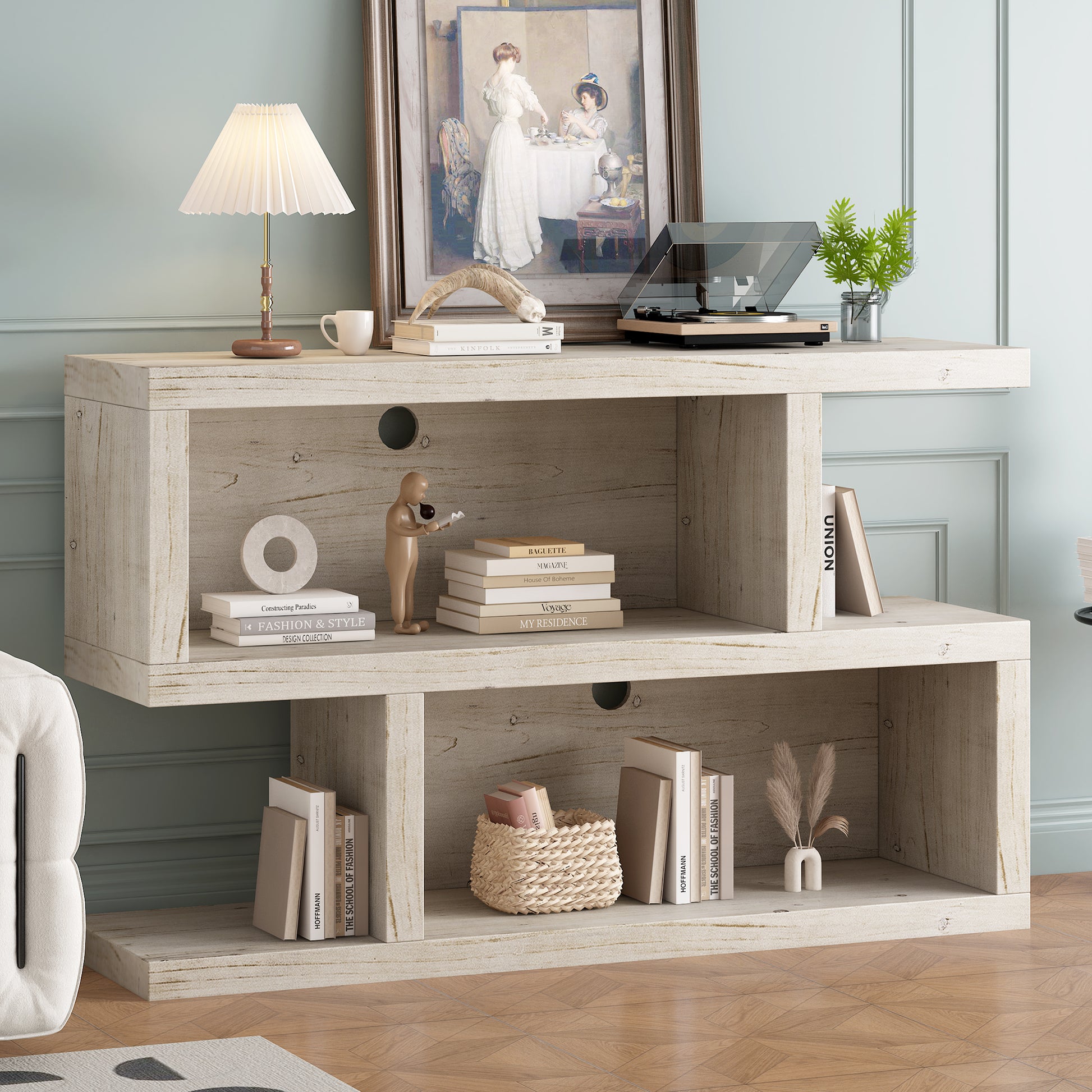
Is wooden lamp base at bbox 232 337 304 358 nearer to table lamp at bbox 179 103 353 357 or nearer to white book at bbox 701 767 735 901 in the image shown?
table lamp at bbox 179 103 353 357

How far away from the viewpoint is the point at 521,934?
304cm

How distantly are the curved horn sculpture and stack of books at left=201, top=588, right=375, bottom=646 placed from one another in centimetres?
52

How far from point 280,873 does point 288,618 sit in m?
0.44

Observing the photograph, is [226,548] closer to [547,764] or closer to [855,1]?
[547,764]

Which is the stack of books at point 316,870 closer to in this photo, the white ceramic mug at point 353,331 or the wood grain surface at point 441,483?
the wood grain surface at point 441,483

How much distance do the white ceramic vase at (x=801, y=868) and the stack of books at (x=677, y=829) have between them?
133mm

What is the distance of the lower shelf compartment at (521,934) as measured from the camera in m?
2.91

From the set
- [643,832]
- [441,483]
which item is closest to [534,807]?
[643,832]

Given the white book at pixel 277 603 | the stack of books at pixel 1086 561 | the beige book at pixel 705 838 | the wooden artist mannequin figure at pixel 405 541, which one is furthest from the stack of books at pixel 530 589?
the stack of books at pixel 1086 561

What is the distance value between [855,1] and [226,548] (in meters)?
1.69

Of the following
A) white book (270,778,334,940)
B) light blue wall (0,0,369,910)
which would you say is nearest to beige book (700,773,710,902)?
white book (270,778,334,940)

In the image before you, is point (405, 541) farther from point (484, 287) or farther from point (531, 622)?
point (484, 287)

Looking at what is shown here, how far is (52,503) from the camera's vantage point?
10.5 ft

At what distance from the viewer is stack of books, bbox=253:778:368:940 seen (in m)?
2.97
